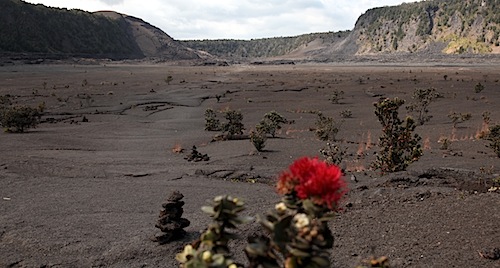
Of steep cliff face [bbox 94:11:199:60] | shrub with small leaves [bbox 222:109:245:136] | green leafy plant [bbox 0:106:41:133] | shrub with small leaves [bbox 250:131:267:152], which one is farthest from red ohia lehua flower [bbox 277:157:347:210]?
steep cliff face [bbox 94:11:199:60]

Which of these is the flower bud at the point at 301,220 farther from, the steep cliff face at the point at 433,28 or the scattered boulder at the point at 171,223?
the steep cliff face at the point at 433,28

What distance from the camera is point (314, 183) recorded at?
1.72m

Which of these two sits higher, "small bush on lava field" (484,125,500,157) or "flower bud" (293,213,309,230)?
"flower bud" (293,213,309,230)

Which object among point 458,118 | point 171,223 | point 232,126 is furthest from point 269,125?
point 171,223

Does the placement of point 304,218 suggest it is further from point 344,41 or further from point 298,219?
point 344,41

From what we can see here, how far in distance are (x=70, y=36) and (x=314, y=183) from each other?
11450 centimetres

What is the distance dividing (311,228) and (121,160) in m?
13.9

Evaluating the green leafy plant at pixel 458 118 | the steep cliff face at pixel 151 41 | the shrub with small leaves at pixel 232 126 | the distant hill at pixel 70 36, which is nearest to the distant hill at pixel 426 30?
the steep cliff face at pixel 151 41

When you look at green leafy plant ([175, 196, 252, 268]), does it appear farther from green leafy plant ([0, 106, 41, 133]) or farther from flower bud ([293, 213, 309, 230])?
green leafy plant ([0, 106, 41, 133])

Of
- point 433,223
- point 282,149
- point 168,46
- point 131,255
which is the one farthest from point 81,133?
point 168,46

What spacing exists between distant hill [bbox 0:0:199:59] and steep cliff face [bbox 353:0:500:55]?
5851 centimetres

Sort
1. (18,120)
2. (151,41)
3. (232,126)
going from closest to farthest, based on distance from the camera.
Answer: (232,126) < (18,120) < (151,41)

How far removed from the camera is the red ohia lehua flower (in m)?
1.71

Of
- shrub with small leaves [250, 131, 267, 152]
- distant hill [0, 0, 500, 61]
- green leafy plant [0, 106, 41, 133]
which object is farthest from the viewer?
distant hill [0, 0, 500, 61]
